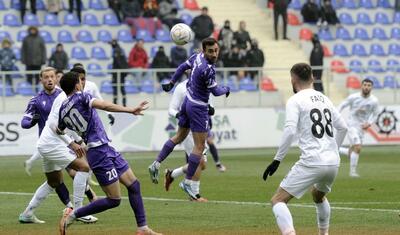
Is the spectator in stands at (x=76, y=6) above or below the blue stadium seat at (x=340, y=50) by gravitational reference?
above

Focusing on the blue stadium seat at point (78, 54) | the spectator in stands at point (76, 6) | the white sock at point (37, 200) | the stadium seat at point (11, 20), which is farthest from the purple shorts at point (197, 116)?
the spectator in stands at point (76, 6)

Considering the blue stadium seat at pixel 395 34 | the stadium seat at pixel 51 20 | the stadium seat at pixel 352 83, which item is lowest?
the stadium seat at pixel 352 83

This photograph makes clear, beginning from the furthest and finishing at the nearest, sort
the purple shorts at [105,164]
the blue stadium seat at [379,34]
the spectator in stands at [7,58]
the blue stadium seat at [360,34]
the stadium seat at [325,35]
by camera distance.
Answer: the blue stadium seat at [379,34]
the blue stadium seat at [360,34]
the stadium seat at [325,35]
the spectator in stands at [7,58]
the purple shorts at [105,164]

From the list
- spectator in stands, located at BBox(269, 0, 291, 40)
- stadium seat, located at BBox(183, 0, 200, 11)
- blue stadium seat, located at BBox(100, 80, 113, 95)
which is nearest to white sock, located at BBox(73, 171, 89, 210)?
blue stadium seat, located at BBox(100, 80, 113, 95)

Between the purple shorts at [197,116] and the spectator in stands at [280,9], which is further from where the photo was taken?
the spectator in stands at [280,9]

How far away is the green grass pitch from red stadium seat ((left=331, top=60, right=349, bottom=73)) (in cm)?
1064

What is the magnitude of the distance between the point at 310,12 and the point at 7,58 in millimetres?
12724

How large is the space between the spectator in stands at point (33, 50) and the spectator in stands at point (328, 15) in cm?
1204

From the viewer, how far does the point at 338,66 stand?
3850cm

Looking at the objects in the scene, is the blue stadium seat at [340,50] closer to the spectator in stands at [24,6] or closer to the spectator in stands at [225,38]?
the spectator in stands at [225,38]

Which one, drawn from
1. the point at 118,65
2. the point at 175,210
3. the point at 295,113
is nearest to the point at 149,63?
the point at 118,65

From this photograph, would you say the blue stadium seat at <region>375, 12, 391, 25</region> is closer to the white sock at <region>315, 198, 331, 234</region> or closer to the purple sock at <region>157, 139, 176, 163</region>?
the purple sock at <region>157, 139, 176, 163</region>

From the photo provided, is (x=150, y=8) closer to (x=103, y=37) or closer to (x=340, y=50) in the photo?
Result: (x=103, y=37)

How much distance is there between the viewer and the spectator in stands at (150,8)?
122 ft
